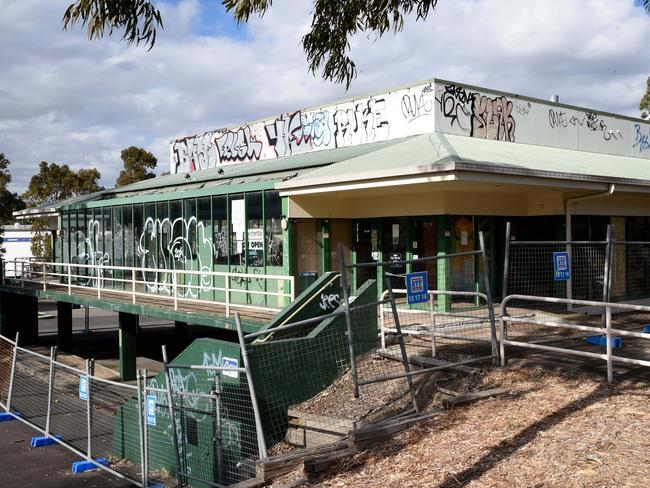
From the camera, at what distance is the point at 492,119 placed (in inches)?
704

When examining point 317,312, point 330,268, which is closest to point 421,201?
point 330,268

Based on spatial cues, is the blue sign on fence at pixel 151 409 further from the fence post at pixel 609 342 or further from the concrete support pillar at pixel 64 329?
the concrete support pillar at pixel 64 329

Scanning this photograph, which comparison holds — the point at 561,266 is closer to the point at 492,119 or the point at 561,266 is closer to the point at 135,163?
the point at 492,119

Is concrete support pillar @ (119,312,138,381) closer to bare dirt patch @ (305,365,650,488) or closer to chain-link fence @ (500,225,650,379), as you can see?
chain-link fence @ (500,225,650,379)

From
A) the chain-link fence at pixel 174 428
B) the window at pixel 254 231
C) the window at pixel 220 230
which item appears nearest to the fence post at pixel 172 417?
the chain-link fence at pixel 174 428

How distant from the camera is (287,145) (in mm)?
21328

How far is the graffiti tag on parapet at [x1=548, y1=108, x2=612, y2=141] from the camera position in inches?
A: 771

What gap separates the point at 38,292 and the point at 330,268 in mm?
10984

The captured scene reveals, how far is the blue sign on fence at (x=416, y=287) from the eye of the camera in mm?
8836

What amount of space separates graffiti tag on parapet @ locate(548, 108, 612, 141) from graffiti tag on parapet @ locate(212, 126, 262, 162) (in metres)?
9.26

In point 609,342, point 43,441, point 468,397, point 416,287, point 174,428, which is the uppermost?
point 416,287

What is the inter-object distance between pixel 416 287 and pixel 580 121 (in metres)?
13.9

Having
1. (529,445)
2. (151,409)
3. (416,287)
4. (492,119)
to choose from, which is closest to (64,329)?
(492,119)

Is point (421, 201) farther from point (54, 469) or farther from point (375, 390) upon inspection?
point (54, 469)
